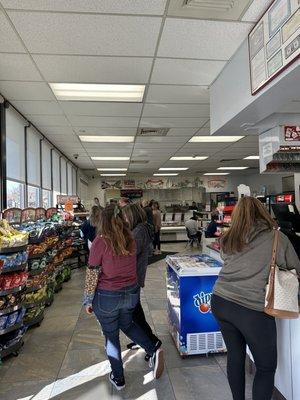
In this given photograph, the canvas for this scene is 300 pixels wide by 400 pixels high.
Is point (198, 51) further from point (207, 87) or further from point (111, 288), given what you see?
point (111, 288)

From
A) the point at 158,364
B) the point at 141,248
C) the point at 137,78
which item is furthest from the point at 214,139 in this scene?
the point at 158,364

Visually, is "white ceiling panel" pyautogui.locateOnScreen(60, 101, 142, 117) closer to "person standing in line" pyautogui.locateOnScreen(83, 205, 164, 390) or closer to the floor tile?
"person standing in line" pyautogui.locateOnScreen(83, 205, 164, 390)

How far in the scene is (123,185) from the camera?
1592cm

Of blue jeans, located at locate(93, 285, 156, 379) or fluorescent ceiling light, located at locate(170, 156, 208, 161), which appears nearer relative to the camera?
blue jeans, located at locate(93, 285, 156, 379)

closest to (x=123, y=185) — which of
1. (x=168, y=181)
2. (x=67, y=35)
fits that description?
(x=168, y=181)

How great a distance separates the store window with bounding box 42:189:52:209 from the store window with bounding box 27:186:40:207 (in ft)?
1.45

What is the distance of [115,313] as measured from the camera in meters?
2.57

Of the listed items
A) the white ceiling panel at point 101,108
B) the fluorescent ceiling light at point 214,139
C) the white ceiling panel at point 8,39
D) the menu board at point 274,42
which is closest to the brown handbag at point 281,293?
the menu board at point 274,42

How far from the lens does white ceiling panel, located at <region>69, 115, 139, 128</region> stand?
553 centimetres

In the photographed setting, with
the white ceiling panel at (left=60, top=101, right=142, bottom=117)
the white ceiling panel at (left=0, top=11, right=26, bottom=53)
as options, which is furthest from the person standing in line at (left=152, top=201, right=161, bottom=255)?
the white ceiling panel at (left=0, top=11, right=26, bottom=53)

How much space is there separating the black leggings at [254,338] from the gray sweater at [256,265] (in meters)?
0.06

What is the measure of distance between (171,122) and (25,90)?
8.35ft

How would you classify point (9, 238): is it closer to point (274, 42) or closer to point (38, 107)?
point (38, 107)

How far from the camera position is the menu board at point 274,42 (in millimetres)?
2146
